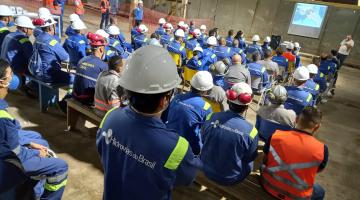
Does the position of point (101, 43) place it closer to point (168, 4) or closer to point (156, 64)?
point (156, 64)

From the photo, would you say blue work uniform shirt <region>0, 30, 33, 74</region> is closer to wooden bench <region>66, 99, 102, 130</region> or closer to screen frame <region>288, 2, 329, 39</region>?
wooden bench <region>66, 99, 102, 130</region>

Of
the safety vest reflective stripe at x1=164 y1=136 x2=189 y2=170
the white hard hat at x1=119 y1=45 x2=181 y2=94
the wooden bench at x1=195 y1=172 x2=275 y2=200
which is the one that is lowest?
the wooden bench at x1=195 y1=172 x2=275 y2=200

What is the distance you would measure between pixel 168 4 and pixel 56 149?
19.0 m

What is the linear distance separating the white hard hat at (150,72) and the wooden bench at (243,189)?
1.93 metres

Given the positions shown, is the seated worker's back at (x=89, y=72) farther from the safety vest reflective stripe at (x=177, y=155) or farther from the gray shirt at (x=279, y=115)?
the safety vest reflective stripe at (x=177, y=155)

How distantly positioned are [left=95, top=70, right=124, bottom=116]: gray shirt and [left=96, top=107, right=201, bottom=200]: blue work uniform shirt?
2254 mm

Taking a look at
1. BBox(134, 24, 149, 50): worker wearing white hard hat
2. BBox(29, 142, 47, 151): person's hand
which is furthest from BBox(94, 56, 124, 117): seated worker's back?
BBox(134, 24, 149, 50): worker wearing white hard hat

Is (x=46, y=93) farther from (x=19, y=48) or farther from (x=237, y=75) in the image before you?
(x=237, y=75)

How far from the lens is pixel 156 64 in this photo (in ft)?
4.98

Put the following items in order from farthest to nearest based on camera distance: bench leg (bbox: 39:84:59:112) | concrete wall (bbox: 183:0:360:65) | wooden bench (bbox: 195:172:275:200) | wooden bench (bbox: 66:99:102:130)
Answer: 1. concrete wall (bbox: 183:0:360:65)
2. bench leg (bbox: 39:84:59:112)
3. wooden bench (bbox: 66:99:102:130)
4. wooden bench (bbox: 195:172:275:200)

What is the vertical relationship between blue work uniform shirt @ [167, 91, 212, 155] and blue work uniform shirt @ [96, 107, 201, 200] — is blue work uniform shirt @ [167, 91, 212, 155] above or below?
below

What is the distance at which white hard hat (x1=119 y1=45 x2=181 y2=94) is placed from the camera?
1476mm

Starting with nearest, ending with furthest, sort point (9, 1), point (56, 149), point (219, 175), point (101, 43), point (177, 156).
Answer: point (177, 156), point (219, 175), point (56, 149), point (101, 43), point (9, 1)

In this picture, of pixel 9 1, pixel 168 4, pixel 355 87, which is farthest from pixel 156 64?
pixel 168 4
